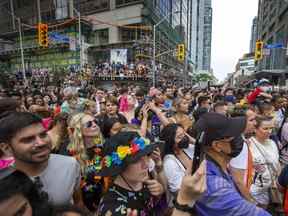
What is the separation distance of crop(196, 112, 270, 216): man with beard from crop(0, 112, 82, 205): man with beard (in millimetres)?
1198

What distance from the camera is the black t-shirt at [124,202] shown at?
5.70 feet

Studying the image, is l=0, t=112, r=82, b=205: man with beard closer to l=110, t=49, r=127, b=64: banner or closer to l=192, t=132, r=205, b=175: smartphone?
l=192, t=132, r=205, b=175: smartphone

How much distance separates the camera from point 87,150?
298 centimetres

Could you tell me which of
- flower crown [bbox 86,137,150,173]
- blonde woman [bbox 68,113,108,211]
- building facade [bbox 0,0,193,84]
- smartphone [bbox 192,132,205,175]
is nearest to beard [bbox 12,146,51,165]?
flower crown [bbox 86,137,150,173]

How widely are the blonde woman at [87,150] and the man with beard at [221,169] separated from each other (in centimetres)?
128

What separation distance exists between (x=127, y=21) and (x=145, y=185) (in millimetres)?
38238

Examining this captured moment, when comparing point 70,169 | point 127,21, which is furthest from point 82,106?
point 127,21

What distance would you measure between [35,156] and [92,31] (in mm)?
41908

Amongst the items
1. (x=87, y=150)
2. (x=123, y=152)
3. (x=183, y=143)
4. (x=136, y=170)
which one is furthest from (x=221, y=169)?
(x=87, y=150)

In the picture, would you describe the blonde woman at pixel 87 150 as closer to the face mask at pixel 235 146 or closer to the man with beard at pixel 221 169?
the man with beard at pixel 221 169

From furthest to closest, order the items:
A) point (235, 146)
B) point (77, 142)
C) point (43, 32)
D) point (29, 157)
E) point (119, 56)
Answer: point (119, 56) → point (43, 32) → point (77, 142) → point (29, 157) → point (235, 146)

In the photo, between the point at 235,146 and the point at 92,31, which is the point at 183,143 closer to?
the point at 235,146

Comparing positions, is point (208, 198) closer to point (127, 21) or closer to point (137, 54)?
point (137, 54)

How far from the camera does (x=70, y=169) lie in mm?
2131
